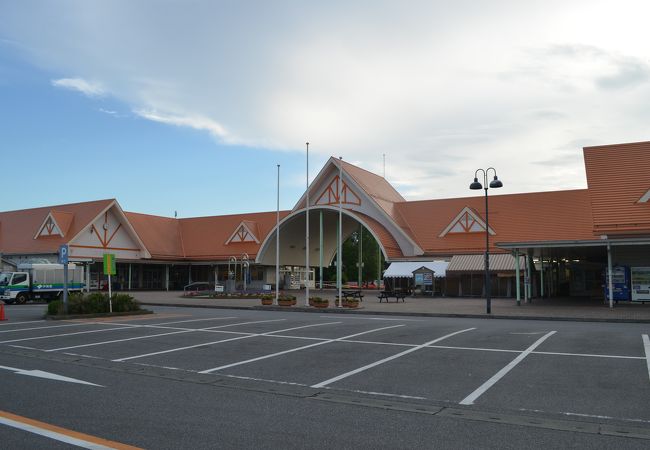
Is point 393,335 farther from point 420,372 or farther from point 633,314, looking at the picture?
point 633,314

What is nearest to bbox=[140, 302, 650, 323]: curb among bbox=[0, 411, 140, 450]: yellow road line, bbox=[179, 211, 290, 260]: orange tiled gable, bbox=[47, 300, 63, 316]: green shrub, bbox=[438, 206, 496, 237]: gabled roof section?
bbox=[47, 300, 63, 316]: green shrub

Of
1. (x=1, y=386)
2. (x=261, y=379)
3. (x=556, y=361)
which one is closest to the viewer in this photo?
(x=1, y=386)

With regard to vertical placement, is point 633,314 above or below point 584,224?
below

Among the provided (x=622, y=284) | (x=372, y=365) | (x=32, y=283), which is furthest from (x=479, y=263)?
(x=372, y=365)

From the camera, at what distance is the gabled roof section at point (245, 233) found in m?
56.5

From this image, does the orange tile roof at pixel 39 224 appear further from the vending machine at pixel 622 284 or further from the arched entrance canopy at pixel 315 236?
the vending machine at pixel 622 284

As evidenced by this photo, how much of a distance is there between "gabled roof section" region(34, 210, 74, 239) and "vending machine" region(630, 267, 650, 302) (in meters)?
44.2

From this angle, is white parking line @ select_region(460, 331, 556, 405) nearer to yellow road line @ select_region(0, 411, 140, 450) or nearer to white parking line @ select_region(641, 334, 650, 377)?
Answer: white parking line @ select_region(641, 334, 650, 377)

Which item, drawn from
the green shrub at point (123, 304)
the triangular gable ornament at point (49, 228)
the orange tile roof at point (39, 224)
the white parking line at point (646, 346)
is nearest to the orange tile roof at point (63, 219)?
the orange tile roof at point (39, 224)

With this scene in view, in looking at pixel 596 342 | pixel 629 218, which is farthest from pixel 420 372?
pixel 629 218

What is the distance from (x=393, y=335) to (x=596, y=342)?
16.2ft

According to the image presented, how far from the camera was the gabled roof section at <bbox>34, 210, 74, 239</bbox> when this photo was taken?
5069 cm

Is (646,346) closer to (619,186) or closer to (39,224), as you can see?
(619,186)

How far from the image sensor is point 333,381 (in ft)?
30.9
